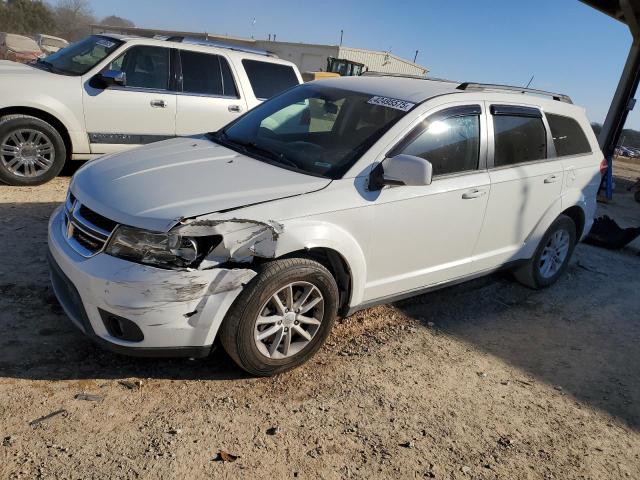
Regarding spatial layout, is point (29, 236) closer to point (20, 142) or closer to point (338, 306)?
point (20, 142)

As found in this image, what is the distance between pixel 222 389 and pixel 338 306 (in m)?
0.88

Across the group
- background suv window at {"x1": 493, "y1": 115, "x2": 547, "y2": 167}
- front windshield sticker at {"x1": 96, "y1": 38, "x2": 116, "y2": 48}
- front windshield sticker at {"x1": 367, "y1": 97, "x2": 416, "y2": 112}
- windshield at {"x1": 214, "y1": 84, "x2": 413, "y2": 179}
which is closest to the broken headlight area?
windshield at {"x1": 214, "y1": 84, "x2": 413, "y2": 179}

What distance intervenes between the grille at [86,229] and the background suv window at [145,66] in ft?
12.5

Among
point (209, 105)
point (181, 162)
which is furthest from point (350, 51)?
point (181, 162)

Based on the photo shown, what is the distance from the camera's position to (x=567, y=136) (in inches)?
194

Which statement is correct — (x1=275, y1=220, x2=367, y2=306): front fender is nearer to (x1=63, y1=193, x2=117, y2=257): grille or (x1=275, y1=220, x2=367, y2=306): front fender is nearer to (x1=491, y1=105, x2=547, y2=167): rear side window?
(x1=63, y1=193, x2=117, y2=257): grille

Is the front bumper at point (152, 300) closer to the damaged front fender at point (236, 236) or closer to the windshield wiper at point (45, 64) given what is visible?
the damaged front fender at point (236, 236)

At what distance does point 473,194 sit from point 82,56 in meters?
5.13

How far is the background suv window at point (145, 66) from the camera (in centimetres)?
651

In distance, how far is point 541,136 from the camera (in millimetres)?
4633

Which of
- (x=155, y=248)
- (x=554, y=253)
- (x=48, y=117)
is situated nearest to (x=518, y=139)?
(x=554, y=253)

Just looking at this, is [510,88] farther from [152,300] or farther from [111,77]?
[111,77]

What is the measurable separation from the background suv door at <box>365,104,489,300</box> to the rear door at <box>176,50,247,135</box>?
3935mm

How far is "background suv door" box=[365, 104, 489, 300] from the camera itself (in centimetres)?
352
